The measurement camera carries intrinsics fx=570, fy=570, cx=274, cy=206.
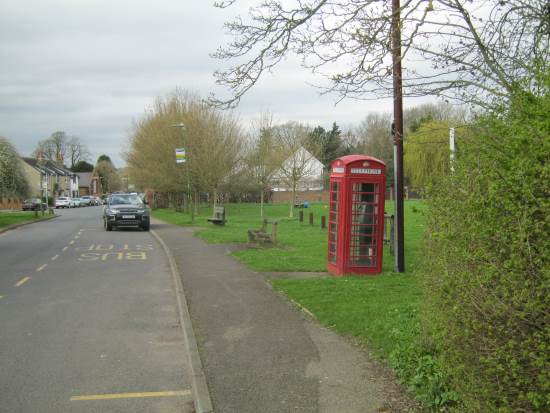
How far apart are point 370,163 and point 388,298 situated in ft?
11.3

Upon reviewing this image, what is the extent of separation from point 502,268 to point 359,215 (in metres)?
8.55

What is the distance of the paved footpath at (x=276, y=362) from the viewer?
490 cm

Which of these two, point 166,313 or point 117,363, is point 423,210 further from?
point 166,313

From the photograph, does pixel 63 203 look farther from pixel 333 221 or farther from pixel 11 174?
pixel 333 221

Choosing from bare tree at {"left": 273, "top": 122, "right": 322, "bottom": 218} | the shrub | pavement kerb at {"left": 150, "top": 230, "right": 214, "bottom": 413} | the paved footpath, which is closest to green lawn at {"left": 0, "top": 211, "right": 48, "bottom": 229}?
bare tree at {"left": 273, "top": 122, "right": 322, "bottom": 218}

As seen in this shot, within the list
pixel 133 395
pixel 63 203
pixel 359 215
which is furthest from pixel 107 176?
pixel 133 395

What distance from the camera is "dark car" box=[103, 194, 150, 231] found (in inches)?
1140

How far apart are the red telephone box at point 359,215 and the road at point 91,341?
3.57 m

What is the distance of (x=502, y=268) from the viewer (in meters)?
3.07

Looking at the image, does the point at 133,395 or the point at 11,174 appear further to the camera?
the point at 11,174

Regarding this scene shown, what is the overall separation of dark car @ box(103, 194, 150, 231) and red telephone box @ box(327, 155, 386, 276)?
19.3 m

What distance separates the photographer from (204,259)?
15766 mm

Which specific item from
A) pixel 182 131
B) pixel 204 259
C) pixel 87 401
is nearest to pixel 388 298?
pixel 87 401

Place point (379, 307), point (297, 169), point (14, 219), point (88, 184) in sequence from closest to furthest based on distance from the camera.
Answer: point (379, 307), point (14, 219), point (297, 169), point (88, 184)
